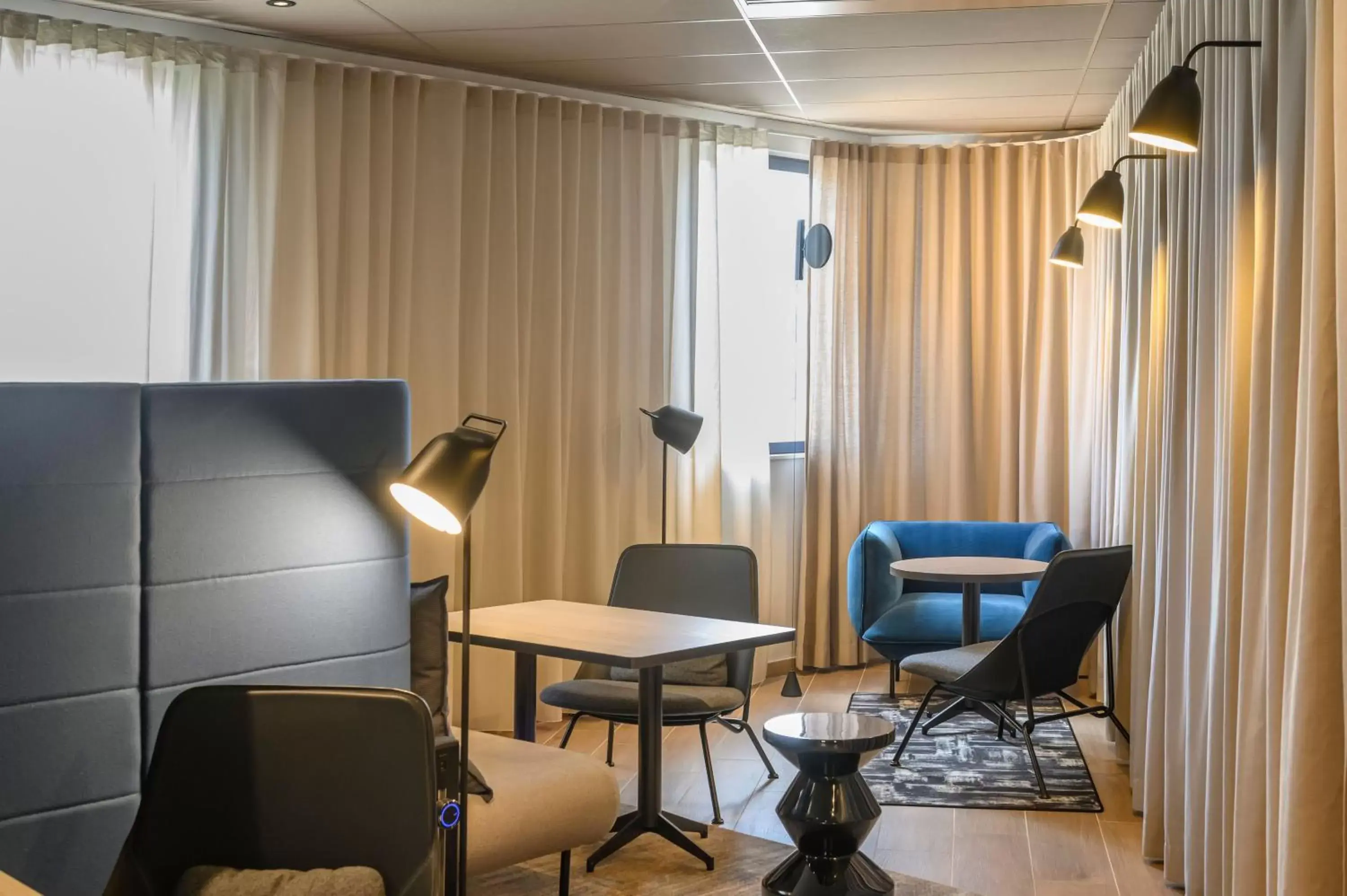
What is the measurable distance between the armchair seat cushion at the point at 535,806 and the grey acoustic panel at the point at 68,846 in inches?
30.3

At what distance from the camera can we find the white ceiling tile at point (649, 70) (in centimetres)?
554

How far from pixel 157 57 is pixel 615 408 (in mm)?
2425

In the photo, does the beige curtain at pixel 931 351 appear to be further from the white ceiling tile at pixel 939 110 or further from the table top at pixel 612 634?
the table top at pixel 612 634

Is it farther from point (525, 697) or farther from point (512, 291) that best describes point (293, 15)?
point (525, 697)

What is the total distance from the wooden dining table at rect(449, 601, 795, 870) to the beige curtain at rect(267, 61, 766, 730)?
1.41 meters

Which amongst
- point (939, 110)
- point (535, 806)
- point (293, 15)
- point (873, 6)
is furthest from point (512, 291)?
point (535, 806)

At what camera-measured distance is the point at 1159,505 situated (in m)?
4.15

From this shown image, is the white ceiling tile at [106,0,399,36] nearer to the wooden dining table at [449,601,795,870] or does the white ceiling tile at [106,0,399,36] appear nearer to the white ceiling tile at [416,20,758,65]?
the white ceiling tile at [416,20,758,65]

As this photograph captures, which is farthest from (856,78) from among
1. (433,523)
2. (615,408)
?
(433,523)

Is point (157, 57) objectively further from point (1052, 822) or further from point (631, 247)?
point (1052, 822)

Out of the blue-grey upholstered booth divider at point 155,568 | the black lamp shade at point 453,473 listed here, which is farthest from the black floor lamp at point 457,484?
the blue-grey upholstered booth divider at point 155,568

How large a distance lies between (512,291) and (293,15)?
1440 mm

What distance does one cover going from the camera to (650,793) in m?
4.06

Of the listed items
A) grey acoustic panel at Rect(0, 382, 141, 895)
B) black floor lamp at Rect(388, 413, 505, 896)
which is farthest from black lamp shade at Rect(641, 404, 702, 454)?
grey acoustic panel at Rect(0, 382, 141, 895)
